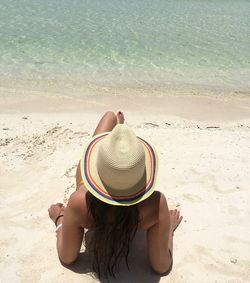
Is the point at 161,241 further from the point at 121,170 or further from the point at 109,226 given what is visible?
the point at 121,170

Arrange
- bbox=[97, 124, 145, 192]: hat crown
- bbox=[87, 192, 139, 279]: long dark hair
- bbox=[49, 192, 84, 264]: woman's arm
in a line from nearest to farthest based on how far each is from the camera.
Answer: bbox=[97, 124, 145, 192]: hat crown → bbox=[87, 192, 139, 279]: long dark hair → bbox=[49, 192, 84, 264]: woman's arm

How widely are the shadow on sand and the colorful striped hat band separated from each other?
2.56ft

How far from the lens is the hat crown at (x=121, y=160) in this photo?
205 cm

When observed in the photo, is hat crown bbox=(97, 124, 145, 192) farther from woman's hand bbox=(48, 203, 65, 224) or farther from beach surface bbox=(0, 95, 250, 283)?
woman's hand bbox=(48, 203, 65, 224)

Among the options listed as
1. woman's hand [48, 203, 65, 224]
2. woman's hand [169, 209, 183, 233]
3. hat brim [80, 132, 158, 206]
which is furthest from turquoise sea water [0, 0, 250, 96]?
hat brim [80, 132, 158, 206]

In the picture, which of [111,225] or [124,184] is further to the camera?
[111,225]

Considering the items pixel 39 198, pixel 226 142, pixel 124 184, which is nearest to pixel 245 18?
pixel 226 142

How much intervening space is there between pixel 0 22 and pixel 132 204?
10813mm

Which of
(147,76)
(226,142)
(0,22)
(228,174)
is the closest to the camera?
(228,174)

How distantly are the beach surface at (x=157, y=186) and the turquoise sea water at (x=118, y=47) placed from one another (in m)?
1.72

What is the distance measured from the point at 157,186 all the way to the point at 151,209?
51.7 inches

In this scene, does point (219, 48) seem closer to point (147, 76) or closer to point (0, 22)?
point (147, 76)

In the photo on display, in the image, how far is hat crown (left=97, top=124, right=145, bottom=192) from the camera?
2047 millimetres

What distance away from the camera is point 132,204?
7.15 feet
